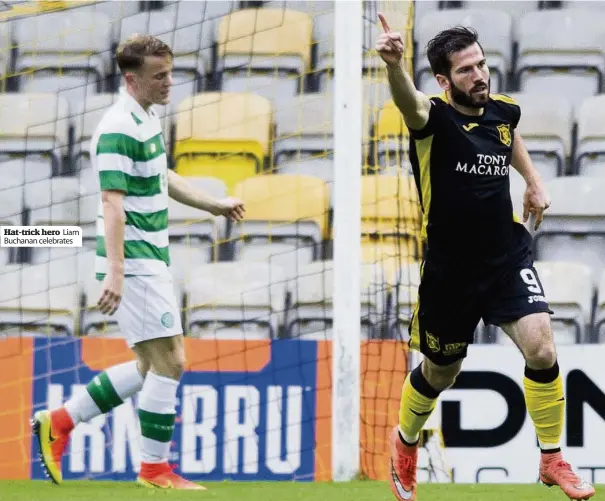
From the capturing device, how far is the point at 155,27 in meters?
7.51

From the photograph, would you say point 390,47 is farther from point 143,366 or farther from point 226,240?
point 226,240

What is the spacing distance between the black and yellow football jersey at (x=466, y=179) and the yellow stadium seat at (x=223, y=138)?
3.39 metres

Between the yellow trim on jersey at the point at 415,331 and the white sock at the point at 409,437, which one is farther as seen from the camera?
the white sock at the point at 409,437

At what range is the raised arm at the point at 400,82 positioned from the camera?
3.19 meters

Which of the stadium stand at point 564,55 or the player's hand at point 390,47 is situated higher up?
the stadium stand at point 564,55

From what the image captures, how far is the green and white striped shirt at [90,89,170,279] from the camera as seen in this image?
421 centimetres

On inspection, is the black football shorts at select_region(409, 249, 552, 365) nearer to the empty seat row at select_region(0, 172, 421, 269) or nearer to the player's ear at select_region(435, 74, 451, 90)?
the player's ear at select_region(435, 74, 451, 90)

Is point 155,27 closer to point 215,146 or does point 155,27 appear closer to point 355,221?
point 215,146

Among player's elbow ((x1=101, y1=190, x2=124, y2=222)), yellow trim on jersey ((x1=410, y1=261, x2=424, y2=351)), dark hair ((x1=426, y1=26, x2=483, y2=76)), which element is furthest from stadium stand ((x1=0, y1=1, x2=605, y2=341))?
dark hair ((x1=426, y1=26, x2=483, y2=76))

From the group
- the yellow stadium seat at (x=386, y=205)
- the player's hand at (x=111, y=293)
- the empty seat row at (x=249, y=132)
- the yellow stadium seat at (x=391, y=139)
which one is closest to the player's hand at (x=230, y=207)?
the player's hand at (x=111, y=293)

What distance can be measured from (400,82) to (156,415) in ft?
5.43

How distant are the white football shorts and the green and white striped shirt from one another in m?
0.04

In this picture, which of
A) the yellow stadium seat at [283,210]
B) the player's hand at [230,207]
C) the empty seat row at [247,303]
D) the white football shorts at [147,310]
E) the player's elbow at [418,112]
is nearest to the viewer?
the player's elbow at [418,112]

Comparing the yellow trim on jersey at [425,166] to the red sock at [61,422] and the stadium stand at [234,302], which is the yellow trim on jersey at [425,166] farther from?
the stadium stand at [234,302]
